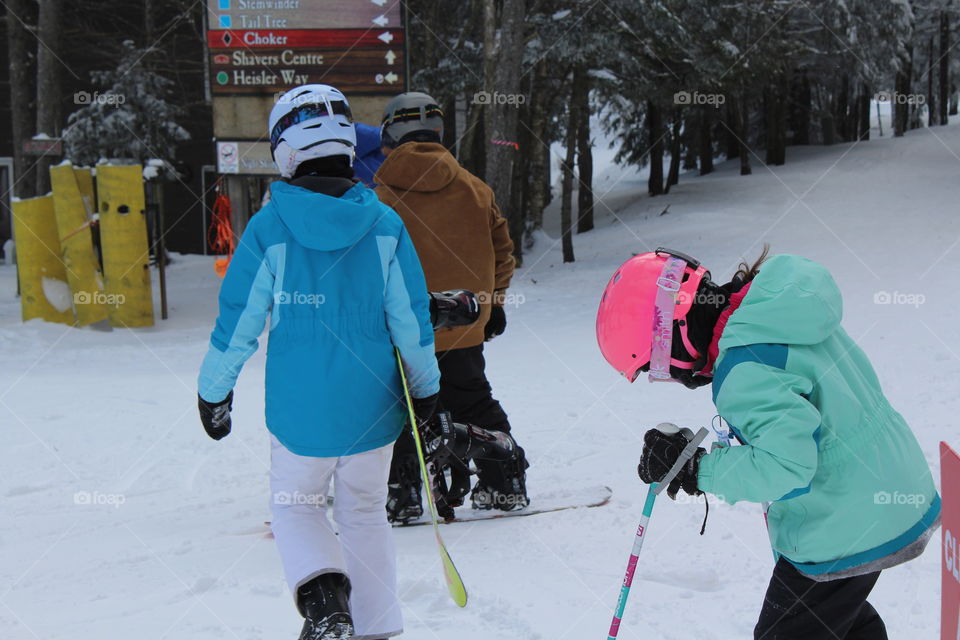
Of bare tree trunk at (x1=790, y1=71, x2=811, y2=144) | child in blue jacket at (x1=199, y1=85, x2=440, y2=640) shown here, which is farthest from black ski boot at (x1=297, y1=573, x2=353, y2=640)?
bare tree trunk at (x1=790, y1=71, x2=811, y2=144)

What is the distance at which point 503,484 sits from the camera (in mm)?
4527

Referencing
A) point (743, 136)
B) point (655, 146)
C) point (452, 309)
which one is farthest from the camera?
point (743, 136)

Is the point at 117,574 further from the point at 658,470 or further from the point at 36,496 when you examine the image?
the point at 658,470

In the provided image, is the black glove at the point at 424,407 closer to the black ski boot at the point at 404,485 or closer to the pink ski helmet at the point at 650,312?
the pink ski helmet at the point at 650,312

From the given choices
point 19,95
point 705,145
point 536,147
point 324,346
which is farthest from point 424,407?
point 705,145

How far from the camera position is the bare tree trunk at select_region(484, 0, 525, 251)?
12945mm

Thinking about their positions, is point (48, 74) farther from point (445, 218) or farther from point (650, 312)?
point (650, 312)

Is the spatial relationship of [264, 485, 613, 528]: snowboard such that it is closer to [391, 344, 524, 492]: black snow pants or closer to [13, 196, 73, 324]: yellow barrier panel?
[391, 344, 524, 492]: black snow pants

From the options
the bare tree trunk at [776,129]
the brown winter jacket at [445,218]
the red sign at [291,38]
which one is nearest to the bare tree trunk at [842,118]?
the bare tree trunk at [776,129]

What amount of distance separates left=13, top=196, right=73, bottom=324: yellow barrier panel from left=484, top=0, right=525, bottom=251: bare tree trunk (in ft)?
19.8

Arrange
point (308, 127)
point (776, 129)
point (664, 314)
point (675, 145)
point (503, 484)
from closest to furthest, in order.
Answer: point (664, 314)
point (308, 127)
point (503, 484)
point (675, 145)
point (776, 129)

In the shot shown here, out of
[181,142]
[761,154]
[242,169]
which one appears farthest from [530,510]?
[761,154]

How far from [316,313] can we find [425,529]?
6.09 feet

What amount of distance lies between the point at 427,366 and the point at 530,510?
67.7 inches
